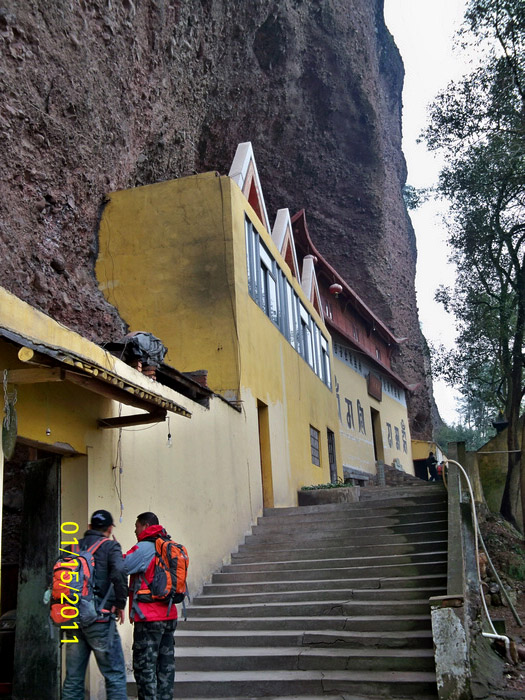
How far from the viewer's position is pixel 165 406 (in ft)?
22.3

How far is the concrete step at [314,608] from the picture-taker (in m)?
7.30

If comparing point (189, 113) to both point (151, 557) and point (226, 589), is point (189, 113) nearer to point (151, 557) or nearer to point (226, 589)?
point (226, 589)

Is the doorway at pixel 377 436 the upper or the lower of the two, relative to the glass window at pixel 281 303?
lower

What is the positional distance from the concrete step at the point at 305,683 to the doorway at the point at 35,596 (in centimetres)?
126

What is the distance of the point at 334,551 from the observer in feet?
30.5

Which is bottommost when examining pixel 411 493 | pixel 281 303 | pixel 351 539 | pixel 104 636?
pixel 104 636

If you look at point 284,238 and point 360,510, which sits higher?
point 284,238

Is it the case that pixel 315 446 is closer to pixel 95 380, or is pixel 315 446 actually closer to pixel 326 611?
pixel 326 611

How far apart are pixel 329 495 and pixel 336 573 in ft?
16.2

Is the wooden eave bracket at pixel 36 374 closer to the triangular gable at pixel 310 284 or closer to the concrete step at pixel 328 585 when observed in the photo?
the concrete step at pixel 328 585

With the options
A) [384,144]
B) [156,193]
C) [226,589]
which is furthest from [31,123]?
[384,144]

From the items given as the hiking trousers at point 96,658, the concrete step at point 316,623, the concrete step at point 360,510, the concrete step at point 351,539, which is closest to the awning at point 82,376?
the hiking trousers at point 96,658

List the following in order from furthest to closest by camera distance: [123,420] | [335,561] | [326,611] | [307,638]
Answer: [335,561] → [326,611] → [307,638] → [123,420]

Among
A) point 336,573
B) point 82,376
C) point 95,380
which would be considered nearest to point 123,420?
point 95,380
